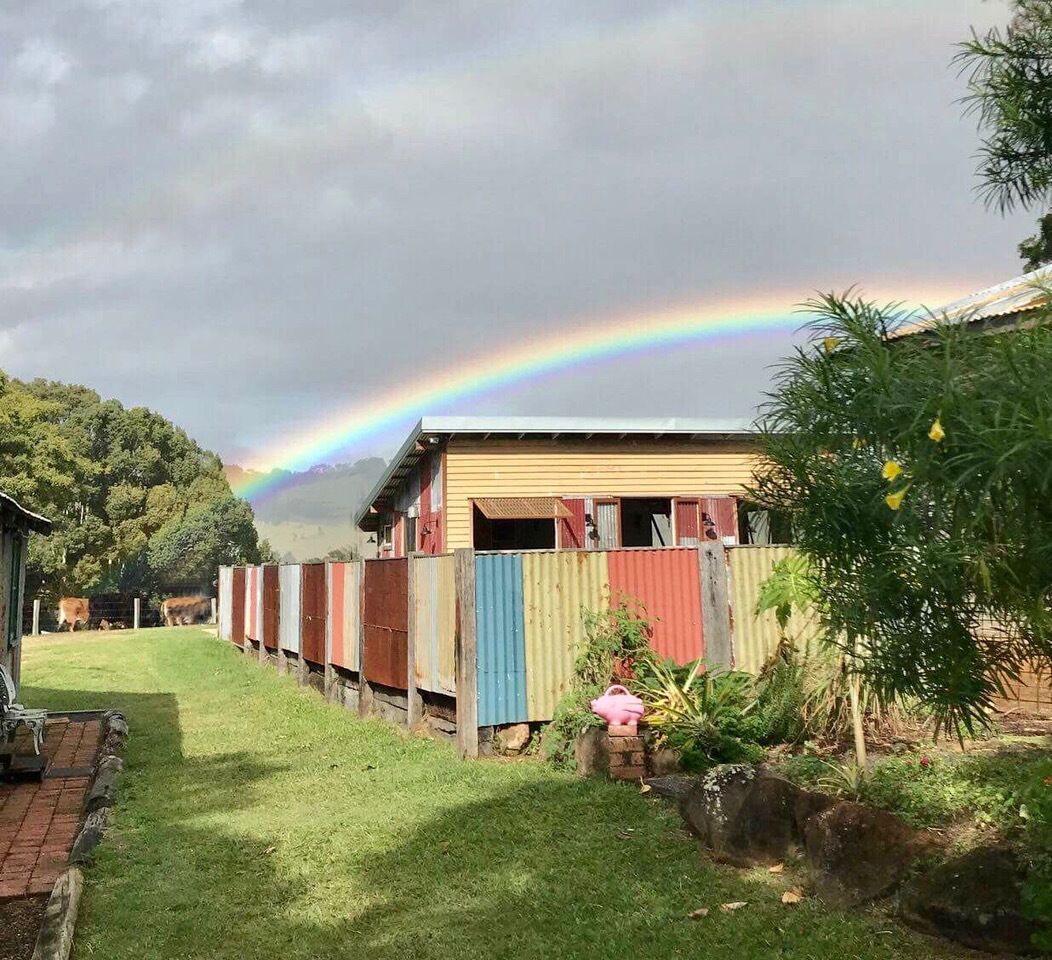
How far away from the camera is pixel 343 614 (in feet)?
43.5

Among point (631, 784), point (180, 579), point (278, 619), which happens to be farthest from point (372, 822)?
point (180, 579)

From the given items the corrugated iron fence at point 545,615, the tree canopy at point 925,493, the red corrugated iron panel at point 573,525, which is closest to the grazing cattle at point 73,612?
the red corrugated iron panel at point 573,525

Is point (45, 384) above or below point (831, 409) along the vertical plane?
above

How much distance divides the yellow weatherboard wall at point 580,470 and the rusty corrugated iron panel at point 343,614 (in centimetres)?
251

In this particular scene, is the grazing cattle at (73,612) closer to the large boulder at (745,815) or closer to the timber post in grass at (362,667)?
the timber post in grass at (362,667)

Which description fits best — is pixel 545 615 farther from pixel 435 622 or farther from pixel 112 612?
pixel 112 612

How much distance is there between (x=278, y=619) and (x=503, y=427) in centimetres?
630

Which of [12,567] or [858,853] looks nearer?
[858,853]

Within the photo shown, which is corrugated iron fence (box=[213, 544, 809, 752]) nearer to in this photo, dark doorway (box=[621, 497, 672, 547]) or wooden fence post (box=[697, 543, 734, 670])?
wooden fence post (box=[697, 543, 734, 670])

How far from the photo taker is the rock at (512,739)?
8.62m

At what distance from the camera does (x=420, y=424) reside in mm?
15836

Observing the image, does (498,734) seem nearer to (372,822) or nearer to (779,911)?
(372,822)

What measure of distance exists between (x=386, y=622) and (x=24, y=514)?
4.65 meters

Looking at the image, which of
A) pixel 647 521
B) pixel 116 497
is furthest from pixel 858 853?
pixel 116 497
